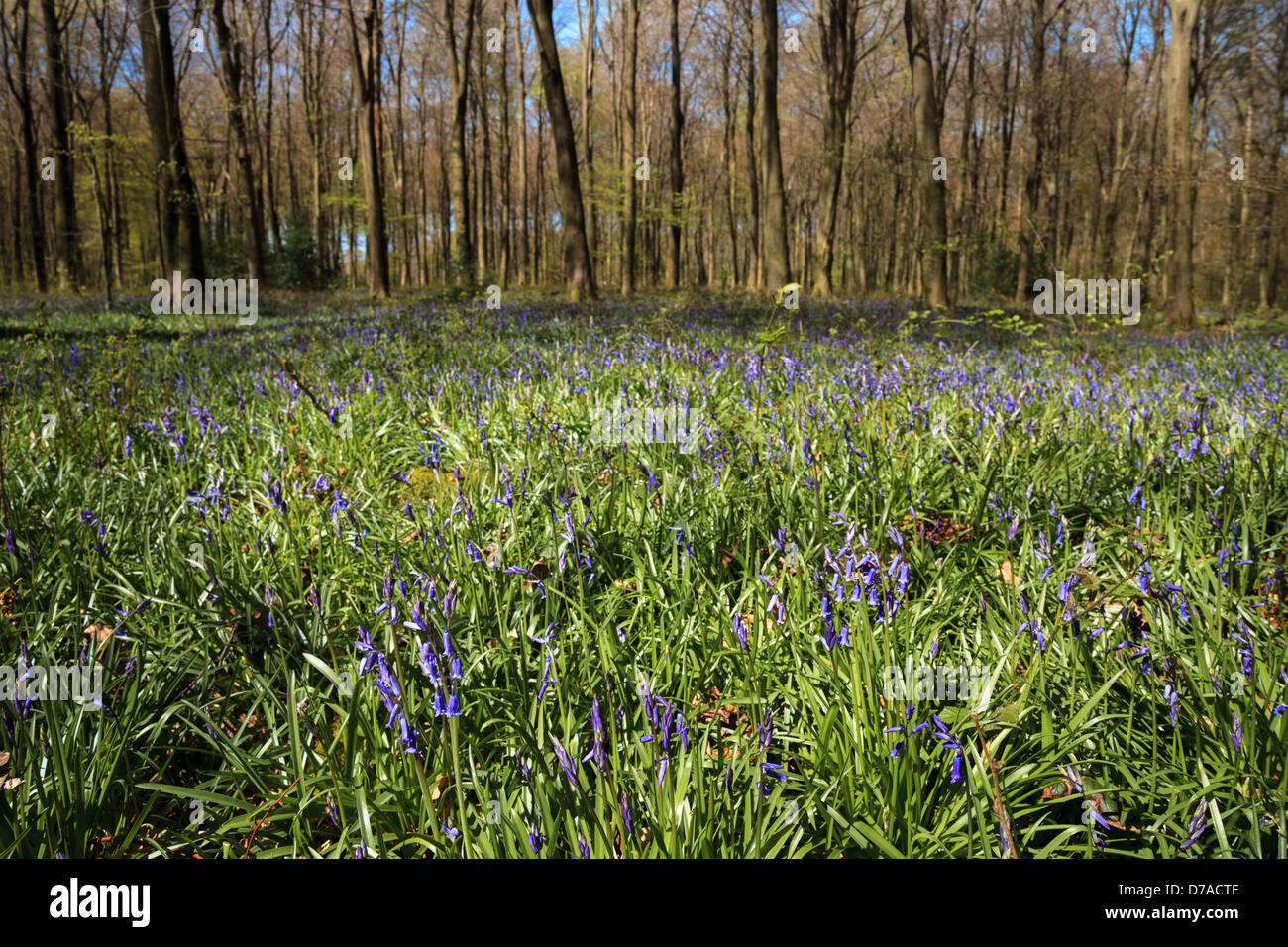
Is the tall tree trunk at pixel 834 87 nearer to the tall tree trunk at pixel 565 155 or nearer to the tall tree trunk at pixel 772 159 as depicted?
the tall tree trunk at pixel 772 159

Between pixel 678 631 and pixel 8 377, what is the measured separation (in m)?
6.37

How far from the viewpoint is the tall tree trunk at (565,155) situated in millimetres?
16203

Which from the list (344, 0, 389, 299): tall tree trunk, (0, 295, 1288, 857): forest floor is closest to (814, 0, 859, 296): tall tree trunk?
(344, 0, 389, 299): tall tree trunk

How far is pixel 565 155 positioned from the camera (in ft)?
55.0

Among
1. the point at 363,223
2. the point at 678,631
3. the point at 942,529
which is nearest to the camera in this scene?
the point at 678,631

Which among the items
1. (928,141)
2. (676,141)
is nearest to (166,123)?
(928,141)

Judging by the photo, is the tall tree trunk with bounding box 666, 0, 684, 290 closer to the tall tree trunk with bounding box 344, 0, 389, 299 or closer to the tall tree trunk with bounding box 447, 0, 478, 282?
the tall tree trunk with bounding box 447, 0, 478, 282

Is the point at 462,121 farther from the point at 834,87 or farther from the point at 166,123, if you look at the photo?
the point at 834,87
